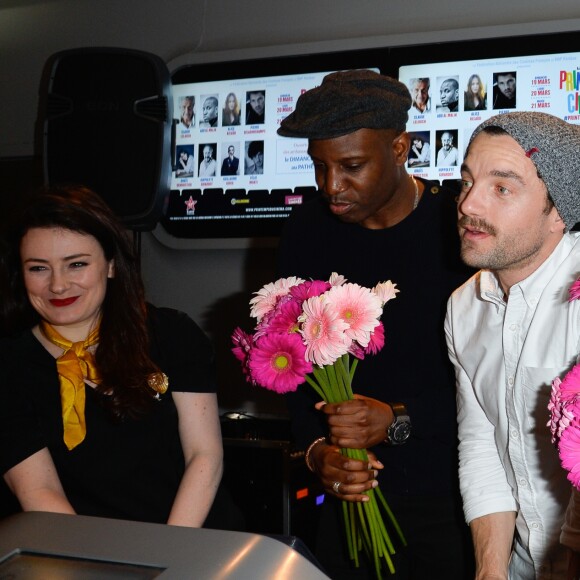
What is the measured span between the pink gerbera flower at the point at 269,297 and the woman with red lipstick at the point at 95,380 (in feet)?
1.15

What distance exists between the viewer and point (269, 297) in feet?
5.56

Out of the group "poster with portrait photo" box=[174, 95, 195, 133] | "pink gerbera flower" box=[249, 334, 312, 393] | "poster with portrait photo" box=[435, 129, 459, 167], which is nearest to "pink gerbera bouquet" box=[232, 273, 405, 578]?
"pink gerbera flower" box=[249, 334, 312, 393]

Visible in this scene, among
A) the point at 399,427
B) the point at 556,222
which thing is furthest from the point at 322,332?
the point at 556,222

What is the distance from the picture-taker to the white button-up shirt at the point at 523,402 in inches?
56.3

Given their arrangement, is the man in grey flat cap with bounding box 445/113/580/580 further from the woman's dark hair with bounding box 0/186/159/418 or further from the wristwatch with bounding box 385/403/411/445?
the woman's dark hair with bounding box 0/186/159/418

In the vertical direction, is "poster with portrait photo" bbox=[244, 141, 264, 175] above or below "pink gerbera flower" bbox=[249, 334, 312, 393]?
above

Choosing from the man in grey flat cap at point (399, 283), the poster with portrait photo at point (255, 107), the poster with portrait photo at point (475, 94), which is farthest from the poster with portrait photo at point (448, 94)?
the man in grey flat cap at point (399, 283)

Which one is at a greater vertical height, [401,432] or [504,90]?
[504,90]

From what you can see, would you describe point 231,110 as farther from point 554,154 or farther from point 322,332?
point 554,154

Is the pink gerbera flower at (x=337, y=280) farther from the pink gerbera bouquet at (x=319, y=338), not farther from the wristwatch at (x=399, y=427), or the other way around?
the wristwatch at (x=399, y=427)

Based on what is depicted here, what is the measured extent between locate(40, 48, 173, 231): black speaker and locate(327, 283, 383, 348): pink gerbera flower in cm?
173

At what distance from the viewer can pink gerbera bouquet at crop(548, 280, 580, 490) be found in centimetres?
84

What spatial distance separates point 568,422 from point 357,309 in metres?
0.75

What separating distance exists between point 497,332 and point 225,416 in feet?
7.08
